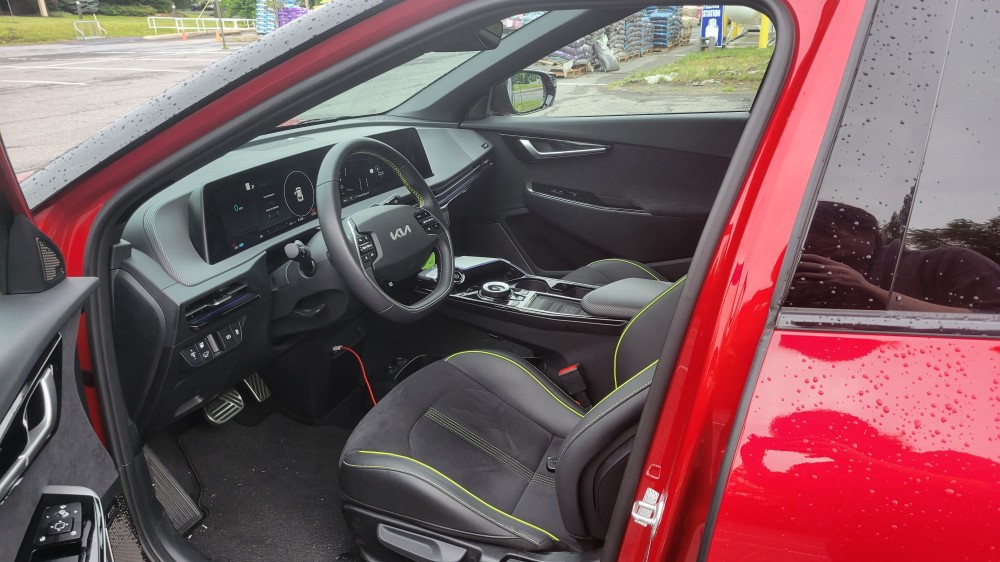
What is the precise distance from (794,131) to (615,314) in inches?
49.3

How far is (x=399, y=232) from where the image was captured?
6.26 feet

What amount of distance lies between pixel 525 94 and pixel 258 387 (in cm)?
162

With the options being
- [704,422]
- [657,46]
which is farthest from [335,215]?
[657,46]

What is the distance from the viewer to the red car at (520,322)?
79 cm

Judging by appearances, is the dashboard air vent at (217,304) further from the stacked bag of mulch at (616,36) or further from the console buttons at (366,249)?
the stacked bag of mulch at (616,36)

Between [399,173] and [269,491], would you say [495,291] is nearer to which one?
[399,173]

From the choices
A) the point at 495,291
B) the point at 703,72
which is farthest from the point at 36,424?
the point at 703,72

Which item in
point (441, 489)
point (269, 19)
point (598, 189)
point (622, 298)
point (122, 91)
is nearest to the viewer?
point (441, 489)

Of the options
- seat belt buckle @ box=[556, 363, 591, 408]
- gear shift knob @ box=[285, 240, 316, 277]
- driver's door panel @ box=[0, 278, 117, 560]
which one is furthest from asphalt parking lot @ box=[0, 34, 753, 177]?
seat belt buckle @ box=[556, 363, 591, 408]

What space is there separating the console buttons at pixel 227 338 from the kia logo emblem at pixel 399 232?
1.57 feet

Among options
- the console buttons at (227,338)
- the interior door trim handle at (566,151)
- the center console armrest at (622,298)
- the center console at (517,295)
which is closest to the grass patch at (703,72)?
the interior door trim handle at (566,151)

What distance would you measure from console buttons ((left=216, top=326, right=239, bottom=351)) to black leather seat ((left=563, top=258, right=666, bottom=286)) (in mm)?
1159

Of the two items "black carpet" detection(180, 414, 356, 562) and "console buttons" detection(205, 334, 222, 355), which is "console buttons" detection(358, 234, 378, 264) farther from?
"black carpet" detection(180, 414, 356, 562)

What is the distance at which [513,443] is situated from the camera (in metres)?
1.73
